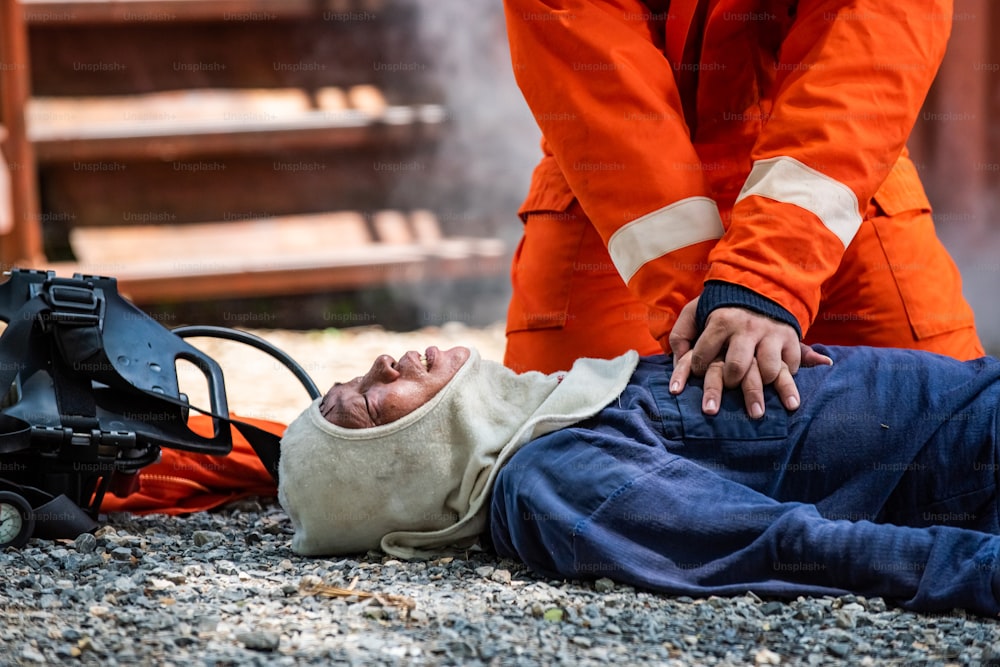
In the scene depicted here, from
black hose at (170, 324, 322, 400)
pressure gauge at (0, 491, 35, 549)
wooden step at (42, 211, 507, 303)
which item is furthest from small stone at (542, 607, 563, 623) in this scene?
wooden step at (42, 211, 507, 303)

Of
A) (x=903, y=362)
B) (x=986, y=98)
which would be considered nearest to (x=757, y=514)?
(x=903, y=362)

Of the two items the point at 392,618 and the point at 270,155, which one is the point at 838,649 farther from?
the point at 270,155

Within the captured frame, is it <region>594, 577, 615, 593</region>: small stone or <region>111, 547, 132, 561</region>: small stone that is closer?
<region>594, 577, 615, 593</region>: small stone

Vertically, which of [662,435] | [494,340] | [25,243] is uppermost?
[662,435]

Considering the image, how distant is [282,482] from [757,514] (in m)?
0.87

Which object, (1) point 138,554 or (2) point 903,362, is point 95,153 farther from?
(2) point 903,362

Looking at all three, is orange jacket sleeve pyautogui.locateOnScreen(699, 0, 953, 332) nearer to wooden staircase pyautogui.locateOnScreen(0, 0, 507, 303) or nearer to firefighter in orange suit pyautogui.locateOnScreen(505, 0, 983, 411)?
firefighter in orange suit pyautogui.locateOnScreen(505, 0, 983, 411)

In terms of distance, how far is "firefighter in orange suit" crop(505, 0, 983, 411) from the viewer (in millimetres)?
2172

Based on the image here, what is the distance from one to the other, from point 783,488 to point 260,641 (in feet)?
3.08

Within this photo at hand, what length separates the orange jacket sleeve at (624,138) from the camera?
233 cm

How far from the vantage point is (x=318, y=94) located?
19.0 ft

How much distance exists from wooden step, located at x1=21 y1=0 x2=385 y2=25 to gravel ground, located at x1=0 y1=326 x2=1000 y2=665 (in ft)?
A: 12.5

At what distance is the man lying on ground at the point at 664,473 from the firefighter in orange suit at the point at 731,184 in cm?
12

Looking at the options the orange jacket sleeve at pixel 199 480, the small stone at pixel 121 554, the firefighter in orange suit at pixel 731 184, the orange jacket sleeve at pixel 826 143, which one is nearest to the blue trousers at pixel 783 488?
the firefighter in orange suit at pixel 731 184
